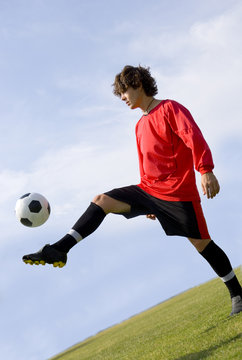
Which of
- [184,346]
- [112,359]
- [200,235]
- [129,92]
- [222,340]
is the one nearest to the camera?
[222,340]

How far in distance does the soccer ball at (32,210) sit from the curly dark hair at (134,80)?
185 cm

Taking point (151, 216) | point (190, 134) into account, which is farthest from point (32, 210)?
point (190, 134)

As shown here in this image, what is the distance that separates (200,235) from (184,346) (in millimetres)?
1307

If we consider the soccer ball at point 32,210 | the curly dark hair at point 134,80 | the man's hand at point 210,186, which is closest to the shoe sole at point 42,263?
the soccer ball at point 32,210

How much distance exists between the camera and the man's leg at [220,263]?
19.2ft

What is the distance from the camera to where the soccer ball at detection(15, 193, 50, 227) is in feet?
21.4

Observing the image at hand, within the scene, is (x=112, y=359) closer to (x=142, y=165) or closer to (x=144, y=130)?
(x=142, y=165)

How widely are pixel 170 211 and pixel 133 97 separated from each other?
158 centimetres

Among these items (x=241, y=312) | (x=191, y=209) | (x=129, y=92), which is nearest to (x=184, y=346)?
(x=241, y=312)

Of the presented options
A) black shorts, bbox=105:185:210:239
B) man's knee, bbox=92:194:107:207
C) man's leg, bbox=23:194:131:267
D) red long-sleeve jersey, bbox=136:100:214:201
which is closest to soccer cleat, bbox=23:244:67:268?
man's leg, bbox=23:194:131:267

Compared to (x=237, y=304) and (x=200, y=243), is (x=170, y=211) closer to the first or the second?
(x=200, y=243)

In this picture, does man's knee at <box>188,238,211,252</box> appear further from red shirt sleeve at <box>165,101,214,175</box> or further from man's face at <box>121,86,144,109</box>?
man's face at <box>121,86,144,109</box>

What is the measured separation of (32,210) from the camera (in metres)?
6.50

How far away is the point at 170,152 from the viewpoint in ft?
19.2
